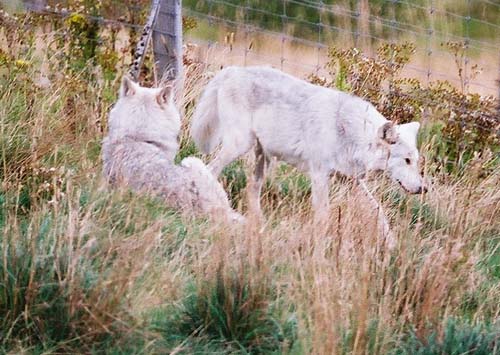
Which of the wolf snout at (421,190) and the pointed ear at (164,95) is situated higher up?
the pointed ear at (164,95)

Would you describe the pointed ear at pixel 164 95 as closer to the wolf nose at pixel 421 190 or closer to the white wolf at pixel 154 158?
the white wolf at pixel 154 158

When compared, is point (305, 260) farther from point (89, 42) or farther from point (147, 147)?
point (89, 42)

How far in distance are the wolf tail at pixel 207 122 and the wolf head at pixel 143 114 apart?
1.54 feet

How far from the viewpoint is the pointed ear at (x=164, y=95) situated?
7.13m

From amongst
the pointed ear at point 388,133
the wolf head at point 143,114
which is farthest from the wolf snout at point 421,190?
the wolf head at point 143,114

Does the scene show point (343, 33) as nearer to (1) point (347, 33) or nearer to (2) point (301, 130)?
(1) point (347, 33)

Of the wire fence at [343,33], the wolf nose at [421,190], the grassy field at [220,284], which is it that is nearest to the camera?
the grassy field at [220,284]

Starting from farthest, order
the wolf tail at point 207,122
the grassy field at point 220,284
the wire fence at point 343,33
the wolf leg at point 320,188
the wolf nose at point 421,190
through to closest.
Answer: the wire fence at point 343,33 < the wolf tail at point 207,122 < the wolf leg at point 320,188 < the wolf nose at point 421,190 < the grassy field at point 220,284

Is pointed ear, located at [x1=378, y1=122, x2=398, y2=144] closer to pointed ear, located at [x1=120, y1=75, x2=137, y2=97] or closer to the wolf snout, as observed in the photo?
the wolf snout

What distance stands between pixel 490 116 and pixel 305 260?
4.04 metres

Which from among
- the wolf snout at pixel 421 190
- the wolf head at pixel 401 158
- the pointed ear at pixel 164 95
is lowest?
the wolf snout at pixel 421 190

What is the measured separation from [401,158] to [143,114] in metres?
1.70

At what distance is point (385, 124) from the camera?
6.95 m

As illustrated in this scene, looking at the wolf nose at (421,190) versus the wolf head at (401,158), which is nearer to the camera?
the wolf nose at (421,190)
